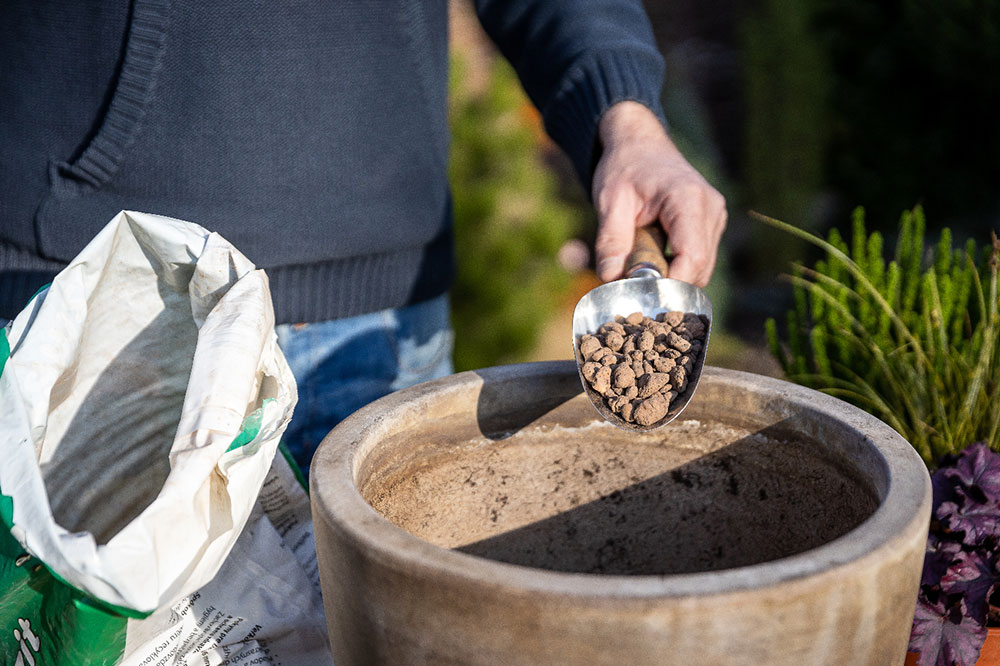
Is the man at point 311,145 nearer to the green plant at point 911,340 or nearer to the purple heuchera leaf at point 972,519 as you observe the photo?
the green plant at point 911,340

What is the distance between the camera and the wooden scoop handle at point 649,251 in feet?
4.01

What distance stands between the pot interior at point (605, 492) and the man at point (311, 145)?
10.1 inches

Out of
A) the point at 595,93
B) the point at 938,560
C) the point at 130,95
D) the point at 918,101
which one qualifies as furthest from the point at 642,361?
the point at 918,101

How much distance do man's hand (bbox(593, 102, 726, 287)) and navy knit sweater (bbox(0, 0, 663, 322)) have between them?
143mm

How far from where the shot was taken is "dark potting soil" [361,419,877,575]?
3.42 ft

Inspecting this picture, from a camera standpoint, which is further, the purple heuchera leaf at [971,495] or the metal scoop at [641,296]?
the metal scoop at [641,296]

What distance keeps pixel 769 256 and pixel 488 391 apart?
5273mm

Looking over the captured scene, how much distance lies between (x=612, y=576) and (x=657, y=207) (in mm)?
757

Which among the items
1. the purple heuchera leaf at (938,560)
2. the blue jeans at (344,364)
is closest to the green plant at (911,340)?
the purple heuchera leaf at (938,560)

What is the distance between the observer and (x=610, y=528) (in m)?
1.13

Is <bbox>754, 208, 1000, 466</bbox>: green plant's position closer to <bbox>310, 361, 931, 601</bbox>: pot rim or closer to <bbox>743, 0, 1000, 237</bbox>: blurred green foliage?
<bbox>310, 361, 931, 601</bbox>: pot rim

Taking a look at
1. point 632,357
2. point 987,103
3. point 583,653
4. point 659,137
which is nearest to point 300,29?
point 659,137

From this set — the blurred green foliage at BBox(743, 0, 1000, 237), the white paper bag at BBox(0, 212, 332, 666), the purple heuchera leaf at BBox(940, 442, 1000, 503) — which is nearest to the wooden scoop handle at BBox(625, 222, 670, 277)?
the purple heuchera leaf at BBox(940, 442, 1000, 503)

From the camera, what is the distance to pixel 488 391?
108 centimetres
